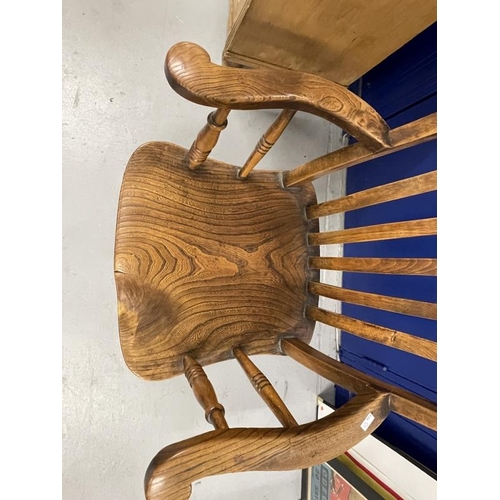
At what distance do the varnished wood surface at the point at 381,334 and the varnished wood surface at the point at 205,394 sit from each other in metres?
0.26

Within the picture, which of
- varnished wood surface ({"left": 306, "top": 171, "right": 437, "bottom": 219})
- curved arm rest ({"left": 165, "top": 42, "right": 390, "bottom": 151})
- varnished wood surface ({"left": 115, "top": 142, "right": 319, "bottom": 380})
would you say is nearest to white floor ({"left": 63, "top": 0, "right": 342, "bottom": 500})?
varnished wood surface ({"left": 115, "top": 142, "right": 319, "bottom": 380})

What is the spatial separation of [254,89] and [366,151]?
7.8 inches

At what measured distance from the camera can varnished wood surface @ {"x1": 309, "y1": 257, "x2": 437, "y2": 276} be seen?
0.61 metres

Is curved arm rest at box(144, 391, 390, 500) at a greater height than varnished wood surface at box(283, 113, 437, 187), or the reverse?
varnished wood surface at box(283, 113, 437, 187)

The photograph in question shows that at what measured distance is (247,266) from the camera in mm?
806

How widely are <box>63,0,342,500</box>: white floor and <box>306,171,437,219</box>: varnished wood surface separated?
49cm

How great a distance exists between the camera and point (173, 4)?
3.60 feet

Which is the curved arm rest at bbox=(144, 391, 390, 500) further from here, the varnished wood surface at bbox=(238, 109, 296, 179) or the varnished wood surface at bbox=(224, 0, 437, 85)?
the varnished wood surface at bbox=(224, 0, 437, 85)

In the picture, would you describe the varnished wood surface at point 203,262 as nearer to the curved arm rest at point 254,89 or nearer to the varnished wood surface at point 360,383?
the varnished wood surface at point 360,383

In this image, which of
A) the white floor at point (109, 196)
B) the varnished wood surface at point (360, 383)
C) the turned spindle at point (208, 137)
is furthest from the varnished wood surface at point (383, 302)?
the white floor at point (109, 196)

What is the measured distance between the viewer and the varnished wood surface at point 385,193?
0.59 meters

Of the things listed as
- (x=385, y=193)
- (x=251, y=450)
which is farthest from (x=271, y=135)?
(x=251, y=450)

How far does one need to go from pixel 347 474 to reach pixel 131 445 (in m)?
0.57
